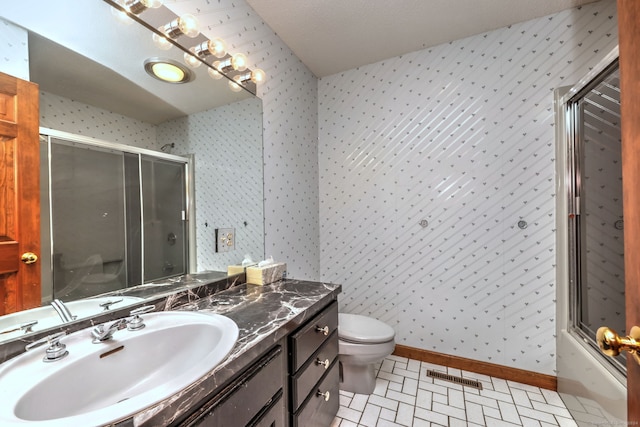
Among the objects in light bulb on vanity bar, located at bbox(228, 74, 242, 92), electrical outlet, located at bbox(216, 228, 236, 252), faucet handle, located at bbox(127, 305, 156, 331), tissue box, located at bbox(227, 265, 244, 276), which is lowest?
faucet handle, located at bbox(127, 305, 156, 331)

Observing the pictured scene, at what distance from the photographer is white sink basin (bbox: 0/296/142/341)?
75cm

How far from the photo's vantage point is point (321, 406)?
4.11ft

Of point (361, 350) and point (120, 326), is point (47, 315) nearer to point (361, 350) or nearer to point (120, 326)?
point (120, 326)

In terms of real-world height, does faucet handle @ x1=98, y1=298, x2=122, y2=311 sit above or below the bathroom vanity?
above

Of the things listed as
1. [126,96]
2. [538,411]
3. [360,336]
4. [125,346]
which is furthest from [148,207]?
[538,411]

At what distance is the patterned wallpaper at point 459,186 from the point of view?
1.78m

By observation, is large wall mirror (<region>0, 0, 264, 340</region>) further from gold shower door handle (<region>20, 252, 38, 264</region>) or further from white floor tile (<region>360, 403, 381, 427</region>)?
white floor tile (<region>360, 403, 381, 427</region>)

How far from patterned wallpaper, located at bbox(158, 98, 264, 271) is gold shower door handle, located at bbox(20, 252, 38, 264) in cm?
60

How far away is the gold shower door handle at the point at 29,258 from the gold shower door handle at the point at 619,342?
58.0 inches

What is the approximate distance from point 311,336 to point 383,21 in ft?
6.60

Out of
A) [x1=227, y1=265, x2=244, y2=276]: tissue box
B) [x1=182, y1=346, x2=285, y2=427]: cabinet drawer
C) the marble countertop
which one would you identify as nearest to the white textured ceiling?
[x1=227, y1=265, x2=244, y2=276]: tissue box

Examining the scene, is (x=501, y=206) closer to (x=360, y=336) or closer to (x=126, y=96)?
(x=360, y=336)

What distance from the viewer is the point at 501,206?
6.18 feet

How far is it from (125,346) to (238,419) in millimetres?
418
